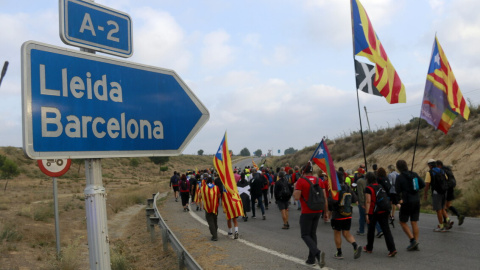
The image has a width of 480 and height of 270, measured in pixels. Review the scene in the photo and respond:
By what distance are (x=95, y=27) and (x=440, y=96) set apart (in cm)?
1115

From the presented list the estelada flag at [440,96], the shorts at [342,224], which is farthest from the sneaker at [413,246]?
the estelada flag at [440,96]

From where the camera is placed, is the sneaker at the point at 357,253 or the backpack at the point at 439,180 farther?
the backpack at the point at 439,180

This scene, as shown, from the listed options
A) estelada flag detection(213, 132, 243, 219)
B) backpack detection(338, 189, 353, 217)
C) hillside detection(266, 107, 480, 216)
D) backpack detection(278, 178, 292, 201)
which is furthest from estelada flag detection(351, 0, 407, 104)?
backpack detection(338, 189, 353, 217)

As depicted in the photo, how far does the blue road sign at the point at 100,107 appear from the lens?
2.00 meters

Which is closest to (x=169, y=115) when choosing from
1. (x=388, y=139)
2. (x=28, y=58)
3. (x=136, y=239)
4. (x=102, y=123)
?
(x=102, y=123)

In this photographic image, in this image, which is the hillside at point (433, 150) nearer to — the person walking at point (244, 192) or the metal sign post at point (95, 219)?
the person walking at point (244, 192)

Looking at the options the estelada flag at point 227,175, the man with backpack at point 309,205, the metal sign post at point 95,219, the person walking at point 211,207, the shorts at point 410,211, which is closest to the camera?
the metal sign post at point 95,219

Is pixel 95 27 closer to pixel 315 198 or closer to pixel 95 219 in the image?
pixel 95 219

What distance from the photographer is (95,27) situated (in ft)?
8.20

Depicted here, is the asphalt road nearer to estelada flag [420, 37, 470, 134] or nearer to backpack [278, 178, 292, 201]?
backpack [278, 178, 292, 201]

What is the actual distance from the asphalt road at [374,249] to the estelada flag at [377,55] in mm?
4100

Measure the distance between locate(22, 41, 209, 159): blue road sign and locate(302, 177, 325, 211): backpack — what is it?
530cm

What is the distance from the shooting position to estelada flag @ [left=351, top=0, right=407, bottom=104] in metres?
12.3

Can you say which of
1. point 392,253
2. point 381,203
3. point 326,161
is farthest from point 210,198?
point 392,253
